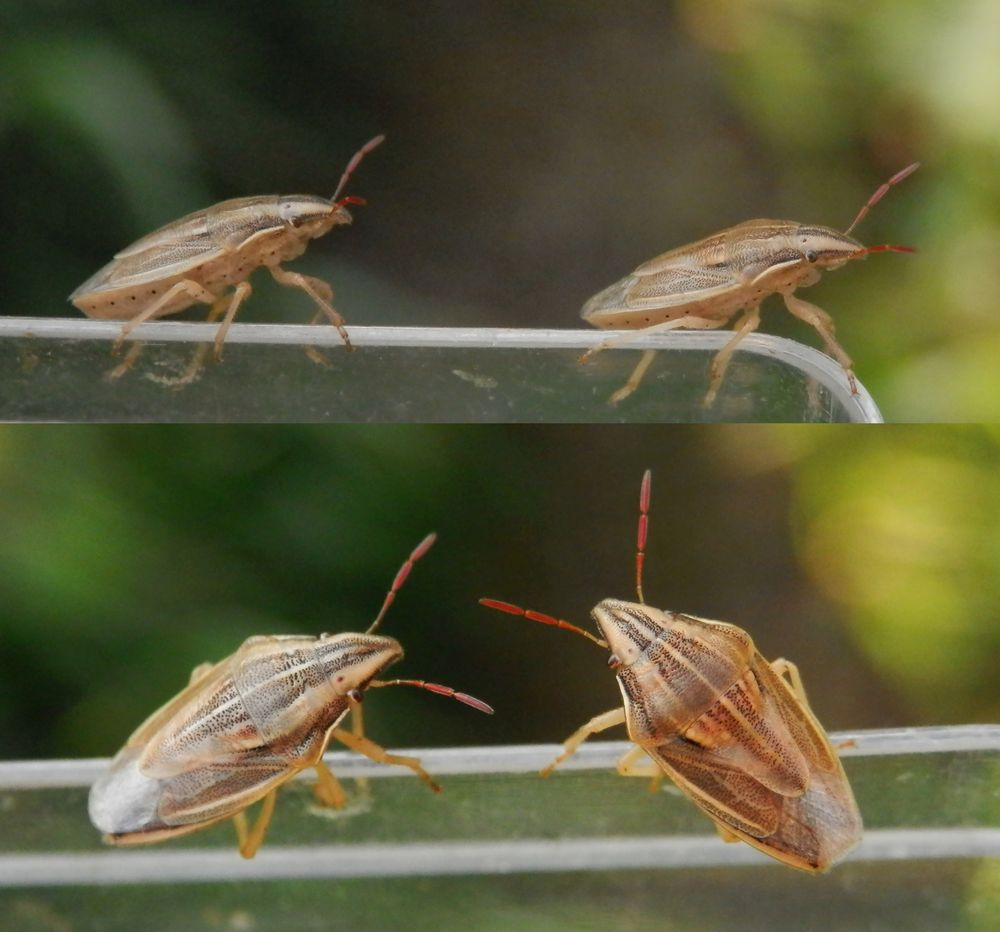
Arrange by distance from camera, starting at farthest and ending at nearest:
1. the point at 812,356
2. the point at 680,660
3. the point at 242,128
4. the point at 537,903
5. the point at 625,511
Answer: the point at 242,128, the point at 625,511, the point at 812,356, the point at 537,903, the point at 680,660

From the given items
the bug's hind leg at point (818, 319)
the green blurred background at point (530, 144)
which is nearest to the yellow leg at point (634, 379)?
the bug's hind leg at point (818, 319)

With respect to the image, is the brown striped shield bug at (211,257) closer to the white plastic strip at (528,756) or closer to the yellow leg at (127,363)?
the yellow leg at (127,363)

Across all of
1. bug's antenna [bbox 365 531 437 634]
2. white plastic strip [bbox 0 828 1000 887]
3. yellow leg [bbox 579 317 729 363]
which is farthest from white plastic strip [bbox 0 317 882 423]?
white plastic strip [bbox 0 828 1000 887]

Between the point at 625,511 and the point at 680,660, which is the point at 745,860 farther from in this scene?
the point at 625,511

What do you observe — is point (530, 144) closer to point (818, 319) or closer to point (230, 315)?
point (818, 319)

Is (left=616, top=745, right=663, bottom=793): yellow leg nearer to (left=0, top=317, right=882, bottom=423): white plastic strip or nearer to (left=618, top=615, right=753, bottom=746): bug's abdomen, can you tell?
(left=618, top=615, right=753, bottom=746): bug's abdomen

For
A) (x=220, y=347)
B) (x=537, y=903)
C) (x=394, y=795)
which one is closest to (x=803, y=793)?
(x=537, y=903)
